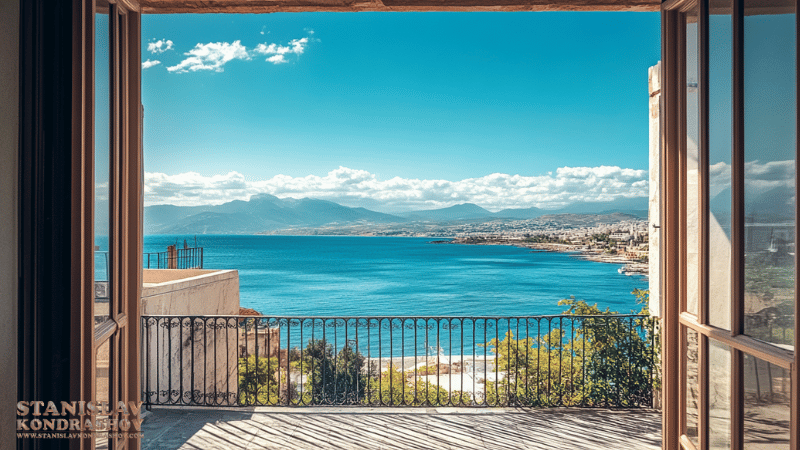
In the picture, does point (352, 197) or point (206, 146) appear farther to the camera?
point (352, 197)

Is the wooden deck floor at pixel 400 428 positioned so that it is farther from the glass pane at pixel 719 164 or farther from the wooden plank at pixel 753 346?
the glass pane at pixel 719 164

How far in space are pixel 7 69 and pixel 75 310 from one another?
0.77 metres

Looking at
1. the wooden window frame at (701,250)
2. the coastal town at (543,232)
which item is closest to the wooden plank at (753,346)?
the wooden window frame at (701,250)

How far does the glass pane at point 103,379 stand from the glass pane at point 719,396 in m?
2.39

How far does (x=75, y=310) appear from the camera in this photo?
1.42 m

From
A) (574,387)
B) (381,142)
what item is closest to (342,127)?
(381,142)

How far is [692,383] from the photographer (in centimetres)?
189

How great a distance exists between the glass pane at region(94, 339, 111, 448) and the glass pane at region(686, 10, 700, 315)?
8.15 ft

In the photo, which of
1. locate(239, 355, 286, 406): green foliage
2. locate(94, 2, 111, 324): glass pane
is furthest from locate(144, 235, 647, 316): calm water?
locate(94, 2, 111, 324): glass pane

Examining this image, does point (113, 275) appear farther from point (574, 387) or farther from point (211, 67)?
point (211, 67)

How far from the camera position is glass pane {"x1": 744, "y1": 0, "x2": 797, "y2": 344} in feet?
4.37

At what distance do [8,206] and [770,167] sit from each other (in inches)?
95.7

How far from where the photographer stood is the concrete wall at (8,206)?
1250 millimetres

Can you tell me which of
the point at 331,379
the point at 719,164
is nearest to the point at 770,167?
the point at 719,164
